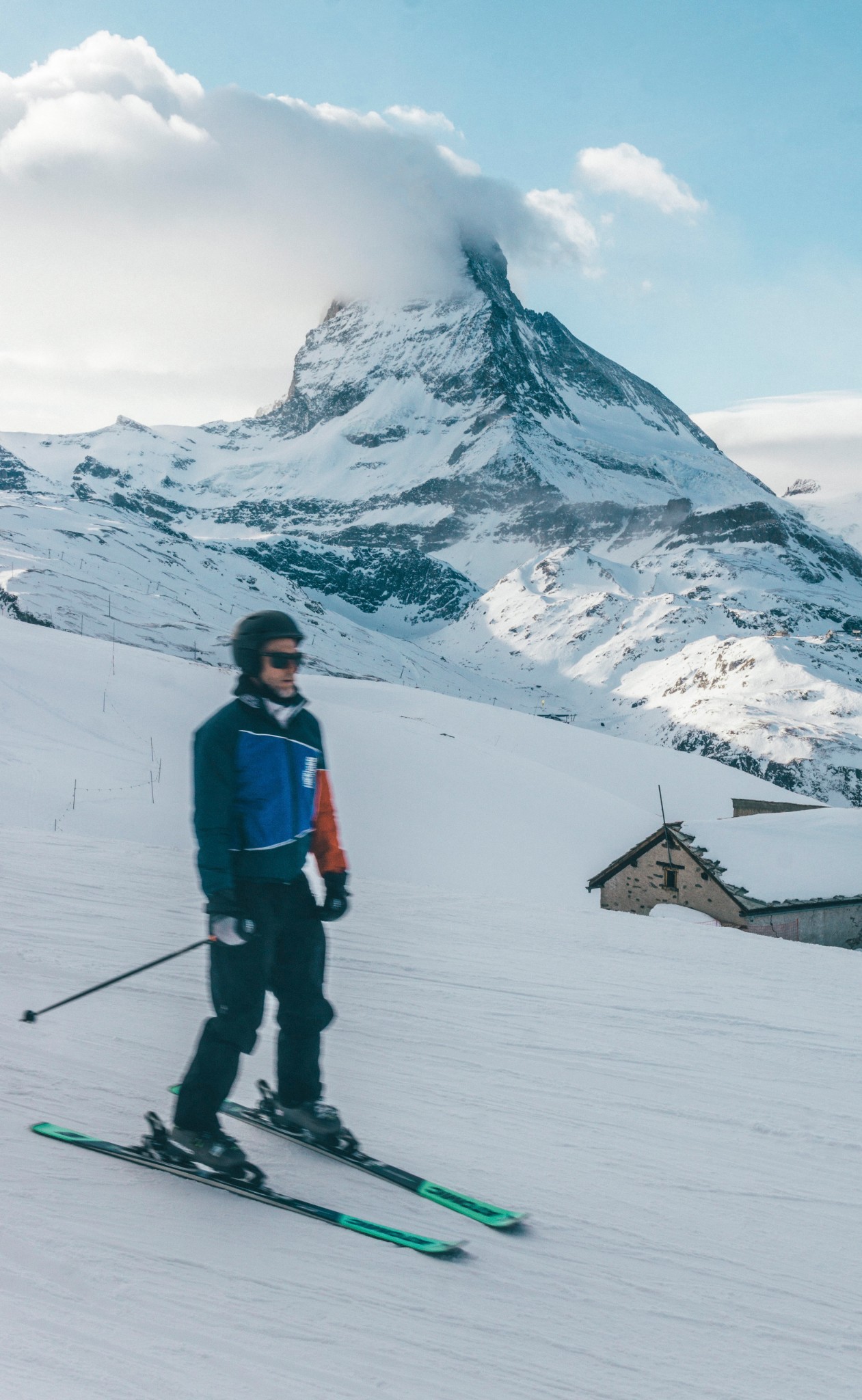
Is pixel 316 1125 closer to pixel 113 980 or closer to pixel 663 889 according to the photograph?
pixel 113 980

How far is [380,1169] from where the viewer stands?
329 cm

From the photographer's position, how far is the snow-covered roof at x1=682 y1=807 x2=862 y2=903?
17047 millimetres

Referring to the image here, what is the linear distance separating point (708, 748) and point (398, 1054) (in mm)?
102148

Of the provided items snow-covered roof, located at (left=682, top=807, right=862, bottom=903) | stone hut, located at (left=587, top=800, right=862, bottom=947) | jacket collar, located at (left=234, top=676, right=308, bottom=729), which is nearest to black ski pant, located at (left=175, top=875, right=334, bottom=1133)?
jacket collar, located at (left=234, top=676, right=308, bottom=729)

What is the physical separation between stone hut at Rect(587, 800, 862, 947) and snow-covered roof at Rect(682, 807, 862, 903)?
0.02 metres

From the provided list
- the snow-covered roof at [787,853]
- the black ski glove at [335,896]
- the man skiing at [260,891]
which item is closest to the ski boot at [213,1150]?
the man skiing at [260,891]

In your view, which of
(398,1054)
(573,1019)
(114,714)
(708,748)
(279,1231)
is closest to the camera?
(279,1231)

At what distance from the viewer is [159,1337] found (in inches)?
93.7

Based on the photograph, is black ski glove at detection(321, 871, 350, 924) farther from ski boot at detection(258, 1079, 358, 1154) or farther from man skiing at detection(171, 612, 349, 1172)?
ski boot at detection(258, 1079, 358, 1154)

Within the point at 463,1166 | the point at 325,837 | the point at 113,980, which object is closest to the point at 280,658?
the point at 325,837

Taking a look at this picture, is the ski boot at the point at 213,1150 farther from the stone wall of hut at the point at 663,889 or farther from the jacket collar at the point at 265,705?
the stone wall of hut at the point at 663,889

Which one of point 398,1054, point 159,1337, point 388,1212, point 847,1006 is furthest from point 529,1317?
point 847,1006

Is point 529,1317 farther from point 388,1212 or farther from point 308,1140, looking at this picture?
point 308,1140

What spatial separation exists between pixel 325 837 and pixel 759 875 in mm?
15425
